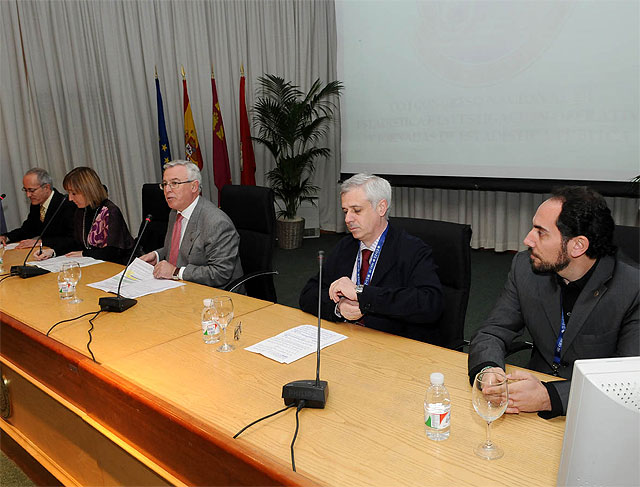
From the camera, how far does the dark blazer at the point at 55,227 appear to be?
392 centimetres

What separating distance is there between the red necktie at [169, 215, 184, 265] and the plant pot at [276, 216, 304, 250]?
349 centimetres

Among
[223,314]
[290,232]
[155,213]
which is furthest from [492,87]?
[223,314]

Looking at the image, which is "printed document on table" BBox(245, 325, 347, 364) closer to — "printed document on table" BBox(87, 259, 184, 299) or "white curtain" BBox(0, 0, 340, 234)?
"printed document on table" BBox(87, 259, 184, 299)

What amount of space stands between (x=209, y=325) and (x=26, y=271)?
5.08 ft

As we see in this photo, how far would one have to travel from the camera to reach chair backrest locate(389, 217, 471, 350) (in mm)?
2119

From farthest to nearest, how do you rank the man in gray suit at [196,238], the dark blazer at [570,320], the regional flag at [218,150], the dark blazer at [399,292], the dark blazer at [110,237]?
the regional flag at [218,150] → the dark blazer at [110,237] → the man in gray suit at [196,238] → the dark blazer at [399,292] → the dark blazer at [570,320]

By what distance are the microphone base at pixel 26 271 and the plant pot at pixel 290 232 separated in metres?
3.81

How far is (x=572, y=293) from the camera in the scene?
1.69m

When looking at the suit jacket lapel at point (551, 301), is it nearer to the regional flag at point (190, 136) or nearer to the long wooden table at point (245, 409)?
the long wooden table at point (245, 409)

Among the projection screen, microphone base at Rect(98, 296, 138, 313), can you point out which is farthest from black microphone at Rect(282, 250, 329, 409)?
the projection screen

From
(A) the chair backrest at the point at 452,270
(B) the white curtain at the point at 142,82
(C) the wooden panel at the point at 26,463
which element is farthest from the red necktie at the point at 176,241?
(B) the white curtain at the point at 142,82

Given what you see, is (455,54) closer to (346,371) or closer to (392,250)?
(392,250)

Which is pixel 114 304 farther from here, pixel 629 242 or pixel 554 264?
pixel 629 242

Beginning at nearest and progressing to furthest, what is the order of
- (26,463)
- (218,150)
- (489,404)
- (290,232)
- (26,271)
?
(489,404) → (26,463) → (26,271) → (218,150) → (290,232)
